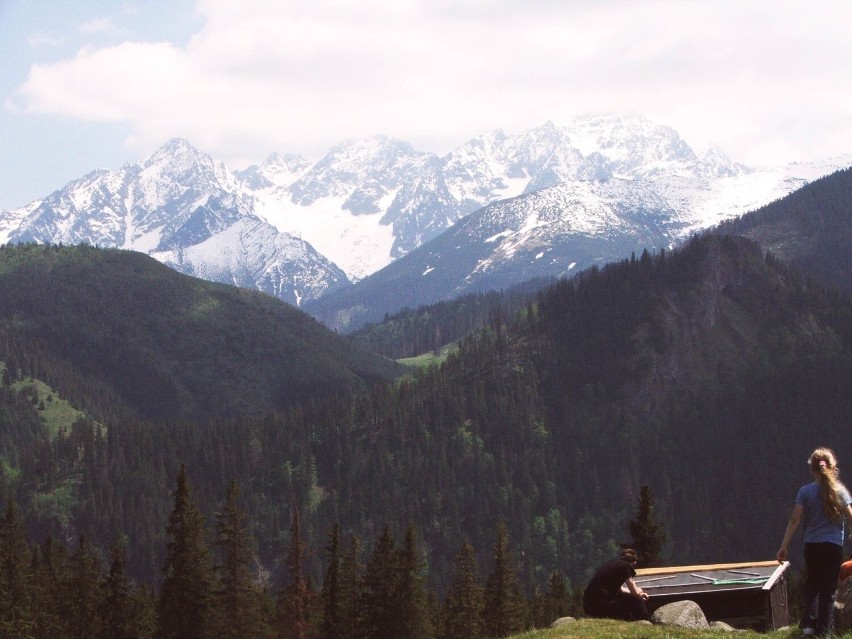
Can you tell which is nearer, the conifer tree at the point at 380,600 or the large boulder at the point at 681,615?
the large boulder at the point at 681,615

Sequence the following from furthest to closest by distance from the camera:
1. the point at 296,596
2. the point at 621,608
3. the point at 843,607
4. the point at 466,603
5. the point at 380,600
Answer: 1. the point at 466,603
2. the point at 296,596
3. the point at 380,600
4. the point at 621,608
5. the point at 843,607

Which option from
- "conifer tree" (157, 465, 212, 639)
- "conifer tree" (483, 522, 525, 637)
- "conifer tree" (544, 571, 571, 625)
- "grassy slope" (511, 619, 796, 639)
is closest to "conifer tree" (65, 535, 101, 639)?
"conifer tree" (157, 465, 212, 639)

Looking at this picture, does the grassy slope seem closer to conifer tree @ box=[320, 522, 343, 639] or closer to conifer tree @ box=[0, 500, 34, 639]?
conifer tree @ box=[320, 522, 343, 639]

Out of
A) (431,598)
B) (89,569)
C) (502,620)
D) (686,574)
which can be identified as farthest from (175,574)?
(431,598)

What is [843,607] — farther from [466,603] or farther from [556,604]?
[556,604]

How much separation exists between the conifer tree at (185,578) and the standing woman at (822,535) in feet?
196

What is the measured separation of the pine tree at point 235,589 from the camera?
9006 cm

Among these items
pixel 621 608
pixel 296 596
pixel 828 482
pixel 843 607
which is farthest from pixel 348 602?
pixel 828 482

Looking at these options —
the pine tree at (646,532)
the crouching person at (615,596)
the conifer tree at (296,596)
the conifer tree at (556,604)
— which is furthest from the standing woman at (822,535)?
the conifer tree at (556,604)

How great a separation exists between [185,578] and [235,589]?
568 centimetres

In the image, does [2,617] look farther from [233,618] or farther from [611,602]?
[611,602]

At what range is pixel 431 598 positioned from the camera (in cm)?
15400

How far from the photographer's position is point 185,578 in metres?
87.1

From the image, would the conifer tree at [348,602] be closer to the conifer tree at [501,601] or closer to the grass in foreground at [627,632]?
the conifer tree at [501,601]
